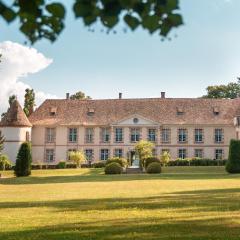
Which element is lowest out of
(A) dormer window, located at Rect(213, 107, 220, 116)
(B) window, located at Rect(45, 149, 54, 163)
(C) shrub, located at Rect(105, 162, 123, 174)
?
(C) shrub, located at Rect(105, 162, 123, 174)

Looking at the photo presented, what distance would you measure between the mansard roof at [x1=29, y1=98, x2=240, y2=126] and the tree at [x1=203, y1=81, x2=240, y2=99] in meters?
16.6

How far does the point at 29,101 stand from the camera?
6450 cm

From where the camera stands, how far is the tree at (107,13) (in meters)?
3.14

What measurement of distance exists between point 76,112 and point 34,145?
6000 millimetres

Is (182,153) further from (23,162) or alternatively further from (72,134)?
(23,162)

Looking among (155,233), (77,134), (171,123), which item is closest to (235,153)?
(171,123)

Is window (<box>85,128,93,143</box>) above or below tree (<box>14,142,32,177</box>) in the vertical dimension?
above

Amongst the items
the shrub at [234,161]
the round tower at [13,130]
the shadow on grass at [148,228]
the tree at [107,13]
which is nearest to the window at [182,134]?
the round tower at [13,130]

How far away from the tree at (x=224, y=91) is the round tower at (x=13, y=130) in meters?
31.5

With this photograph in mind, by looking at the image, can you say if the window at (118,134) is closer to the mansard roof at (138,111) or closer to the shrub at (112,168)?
the mansard roof at (138,111)

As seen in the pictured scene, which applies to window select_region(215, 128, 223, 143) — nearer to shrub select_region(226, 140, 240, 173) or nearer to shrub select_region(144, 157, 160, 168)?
shrub select_region(144, 157, 160, 168)

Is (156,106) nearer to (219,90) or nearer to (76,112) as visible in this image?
(76,112)

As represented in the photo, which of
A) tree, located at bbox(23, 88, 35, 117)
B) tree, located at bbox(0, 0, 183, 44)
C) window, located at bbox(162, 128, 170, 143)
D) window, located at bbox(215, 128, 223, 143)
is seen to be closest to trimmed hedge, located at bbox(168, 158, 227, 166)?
window, located at bbox(162, 128, 170, 143)

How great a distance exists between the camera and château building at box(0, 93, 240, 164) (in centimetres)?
5647
